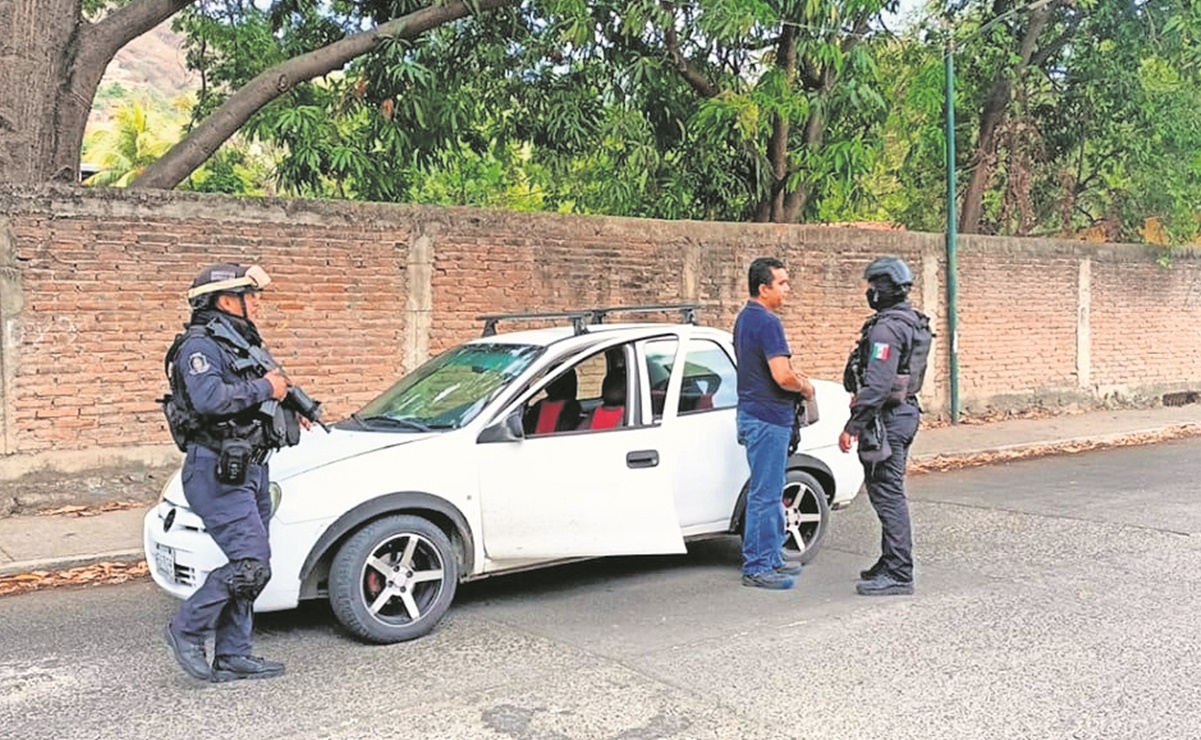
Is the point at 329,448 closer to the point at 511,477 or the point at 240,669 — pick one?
the point at 511,477

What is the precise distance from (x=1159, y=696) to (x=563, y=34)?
28.0 ft

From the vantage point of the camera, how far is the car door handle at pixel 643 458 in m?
6.14

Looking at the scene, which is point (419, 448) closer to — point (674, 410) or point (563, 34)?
point (674, 410)

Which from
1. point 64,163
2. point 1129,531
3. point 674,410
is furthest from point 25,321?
point 1129,531

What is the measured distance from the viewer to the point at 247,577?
4.72m

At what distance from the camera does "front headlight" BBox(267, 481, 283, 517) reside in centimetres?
519

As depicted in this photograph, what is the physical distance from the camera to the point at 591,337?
6.46 metres

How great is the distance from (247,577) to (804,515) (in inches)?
143

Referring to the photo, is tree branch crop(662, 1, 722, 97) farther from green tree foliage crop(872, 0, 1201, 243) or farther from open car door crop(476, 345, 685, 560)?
open car door crop(476, 345, 685, 560)

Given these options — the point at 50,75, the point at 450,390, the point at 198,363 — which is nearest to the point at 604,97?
the point at 50,75

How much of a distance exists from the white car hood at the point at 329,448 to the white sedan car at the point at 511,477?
14mm

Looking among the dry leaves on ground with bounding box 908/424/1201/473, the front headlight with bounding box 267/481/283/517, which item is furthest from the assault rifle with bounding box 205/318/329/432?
the dry leaves on ground with bounding box 908/424/1201/473

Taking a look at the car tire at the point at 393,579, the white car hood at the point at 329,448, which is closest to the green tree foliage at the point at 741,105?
the white car hood at the point at 329,448

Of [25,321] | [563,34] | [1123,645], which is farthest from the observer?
[563,34]
